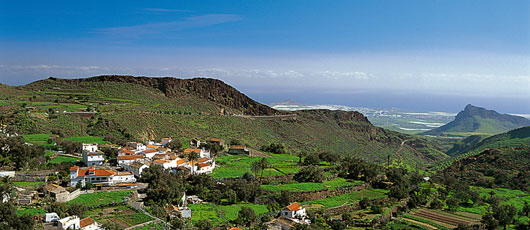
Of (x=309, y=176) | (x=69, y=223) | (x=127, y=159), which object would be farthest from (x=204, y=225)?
(x=309, y=176)

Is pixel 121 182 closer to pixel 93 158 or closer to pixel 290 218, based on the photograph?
pixel 93 158

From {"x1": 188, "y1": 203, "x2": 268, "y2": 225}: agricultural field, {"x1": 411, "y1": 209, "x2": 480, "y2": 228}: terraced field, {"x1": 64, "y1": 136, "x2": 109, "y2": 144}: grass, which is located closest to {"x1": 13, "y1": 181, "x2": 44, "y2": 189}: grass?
{"x1": 188, "y1": 203, "x2": 268, "y2": 225}: agricultural field

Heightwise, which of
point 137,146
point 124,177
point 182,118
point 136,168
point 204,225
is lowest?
point 204,225

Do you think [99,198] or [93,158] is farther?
[93,158]

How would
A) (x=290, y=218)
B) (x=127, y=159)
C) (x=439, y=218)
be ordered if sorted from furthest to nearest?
(x=127, y=159), (x=439, y=218), (x=290, y=218)

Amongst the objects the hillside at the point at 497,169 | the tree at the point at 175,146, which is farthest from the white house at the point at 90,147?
the hillside at the point at 497,169

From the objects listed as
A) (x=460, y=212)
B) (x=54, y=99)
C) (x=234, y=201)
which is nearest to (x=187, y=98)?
(x=54, y=99)

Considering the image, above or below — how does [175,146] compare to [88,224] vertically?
above

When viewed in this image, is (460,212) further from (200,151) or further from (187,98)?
(187,98)

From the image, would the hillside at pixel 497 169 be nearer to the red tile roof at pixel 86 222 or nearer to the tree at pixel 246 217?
the tree at pixel 246 217
